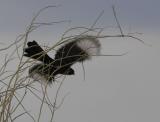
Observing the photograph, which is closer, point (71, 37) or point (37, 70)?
point (71, 37)

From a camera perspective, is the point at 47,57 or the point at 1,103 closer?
the point at 1,103

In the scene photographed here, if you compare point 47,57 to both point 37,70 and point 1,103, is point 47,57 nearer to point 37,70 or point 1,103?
point 37,70

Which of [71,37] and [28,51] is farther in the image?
[28,51]

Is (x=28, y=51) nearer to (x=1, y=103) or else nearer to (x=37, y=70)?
(x=37, y=70)

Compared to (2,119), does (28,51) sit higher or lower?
higher

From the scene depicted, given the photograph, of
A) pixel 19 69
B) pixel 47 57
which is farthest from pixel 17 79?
pixel 47 57

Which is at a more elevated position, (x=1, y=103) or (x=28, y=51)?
(x=28, y=51)

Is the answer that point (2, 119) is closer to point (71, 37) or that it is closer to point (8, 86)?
point (8, 86)

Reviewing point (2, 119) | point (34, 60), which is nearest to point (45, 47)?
point (34, 60)
